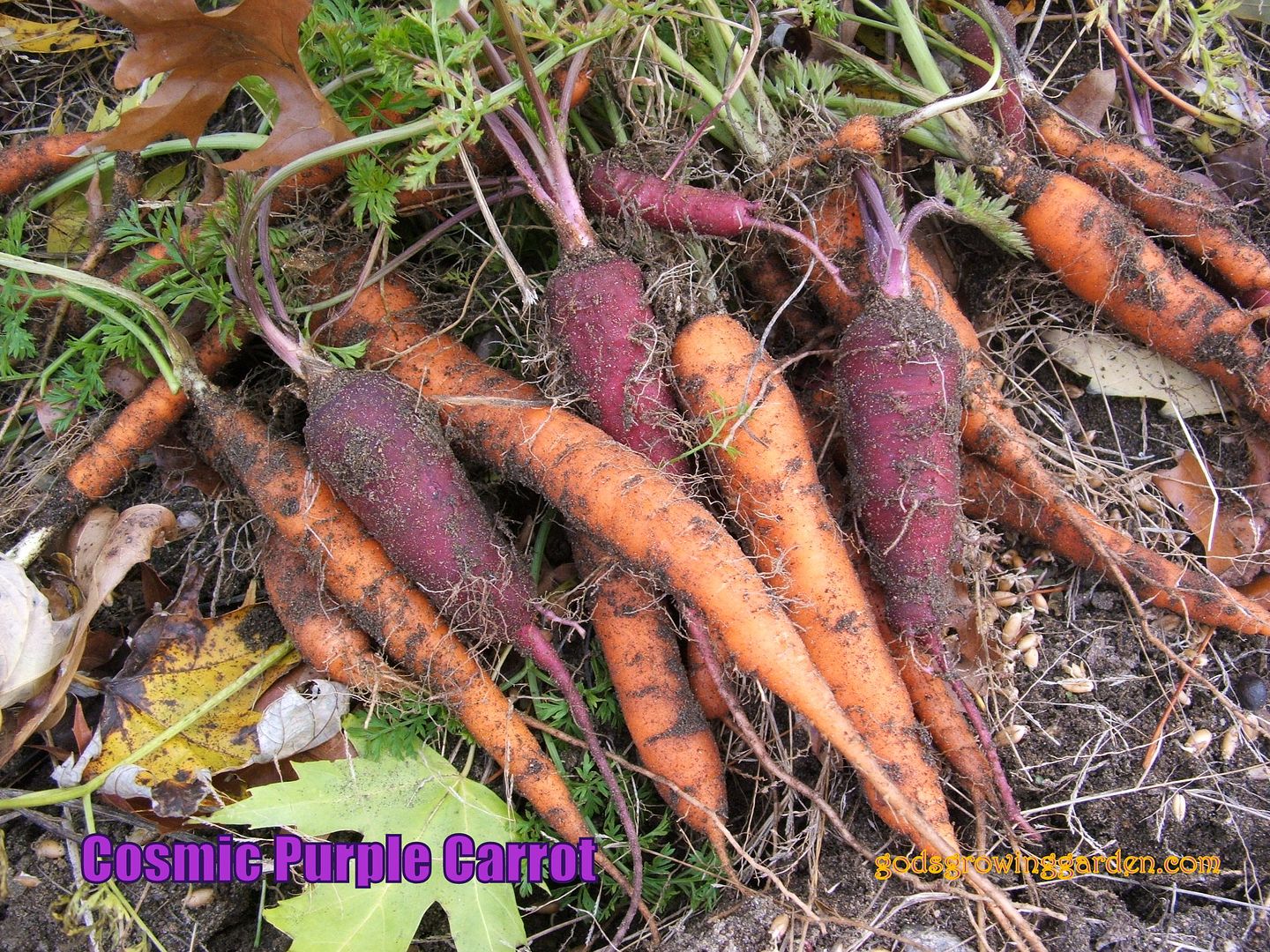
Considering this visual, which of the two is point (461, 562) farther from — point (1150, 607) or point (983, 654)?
point (1150, 607)

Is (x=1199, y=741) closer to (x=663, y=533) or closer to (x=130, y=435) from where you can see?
(x=663, y=533)

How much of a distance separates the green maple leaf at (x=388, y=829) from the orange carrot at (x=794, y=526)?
0.86 m

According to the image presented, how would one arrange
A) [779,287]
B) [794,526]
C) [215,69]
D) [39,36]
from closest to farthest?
[215,69], [794,526], [779,287], [39,36]

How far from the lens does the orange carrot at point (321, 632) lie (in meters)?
1.93

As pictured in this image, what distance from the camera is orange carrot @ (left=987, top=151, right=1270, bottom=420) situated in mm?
2072

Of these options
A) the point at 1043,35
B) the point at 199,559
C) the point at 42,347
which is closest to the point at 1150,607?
the point at 1043,35

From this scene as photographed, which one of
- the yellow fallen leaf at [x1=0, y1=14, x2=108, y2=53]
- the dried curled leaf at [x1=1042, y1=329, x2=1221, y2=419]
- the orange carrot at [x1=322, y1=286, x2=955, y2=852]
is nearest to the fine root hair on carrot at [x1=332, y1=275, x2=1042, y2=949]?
the orange carrot at [x1=322, y1=286, x2=955, y2=852]

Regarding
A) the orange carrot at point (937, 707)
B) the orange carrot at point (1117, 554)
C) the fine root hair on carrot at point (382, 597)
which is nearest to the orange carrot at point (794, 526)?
the orange carrot at point (937, 707)

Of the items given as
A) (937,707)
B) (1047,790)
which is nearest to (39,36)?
(937,707)

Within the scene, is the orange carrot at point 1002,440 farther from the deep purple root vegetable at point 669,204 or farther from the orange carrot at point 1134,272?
the deep purple root vegetable at point 669,204

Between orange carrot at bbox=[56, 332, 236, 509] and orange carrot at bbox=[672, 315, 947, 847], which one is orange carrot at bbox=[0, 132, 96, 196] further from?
orange carrot at bbox=[672, 315, 947, 847]

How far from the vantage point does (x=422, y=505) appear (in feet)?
6.09

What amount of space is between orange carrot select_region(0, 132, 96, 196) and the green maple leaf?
5.79 ft

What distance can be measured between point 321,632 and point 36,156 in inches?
61.0
